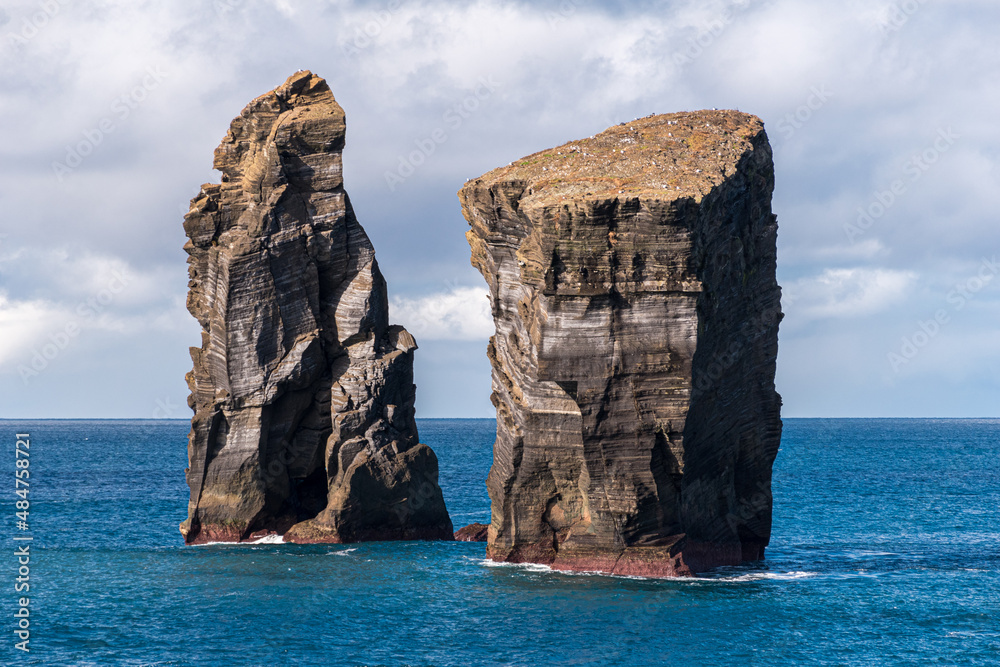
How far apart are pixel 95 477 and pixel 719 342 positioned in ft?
247

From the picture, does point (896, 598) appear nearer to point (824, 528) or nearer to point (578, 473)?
point (578, 473)

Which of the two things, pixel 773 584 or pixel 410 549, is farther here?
pixel 410 549

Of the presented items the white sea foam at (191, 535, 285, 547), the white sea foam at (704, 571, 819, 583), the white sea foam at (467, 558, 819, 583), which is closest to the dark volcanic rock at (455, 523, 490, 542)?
the white sea foam at (191, 535, 285, 547)

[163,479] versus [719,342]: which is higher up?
[719,342]

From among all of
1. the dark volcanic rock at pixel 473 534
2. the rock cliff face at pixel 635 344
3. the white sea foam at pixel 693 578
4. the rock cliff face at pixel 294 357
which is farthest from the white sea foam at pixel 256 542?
the rock cliff face at pixel 635 344

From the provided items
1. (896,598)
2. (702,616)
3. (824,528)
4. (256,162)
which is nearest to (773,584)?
(896,598)

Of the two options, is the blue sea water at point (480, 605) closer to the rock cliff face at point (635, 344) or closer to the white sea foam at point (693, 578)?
the white sea foam at point (693, 578)

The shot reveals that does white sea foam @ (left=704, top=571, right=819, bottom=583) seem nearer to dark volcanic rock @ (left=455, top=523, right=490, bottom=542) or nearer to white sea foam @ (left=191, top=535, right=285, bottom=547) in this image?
dark volcanic rock @ (left=455, top=523, right=490, bottom=542)

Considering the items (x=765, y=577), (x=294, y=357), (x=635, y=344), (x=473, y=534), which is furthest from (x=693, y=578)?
(x=294, y=357)

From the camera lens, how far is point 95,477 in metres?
98.4

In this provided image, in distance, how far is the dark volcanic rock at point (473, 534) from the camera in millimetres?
54684

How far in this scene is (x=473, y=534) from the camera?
55.1 meters

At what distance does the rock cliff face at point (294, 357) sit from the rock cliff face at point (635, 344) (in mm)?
10167

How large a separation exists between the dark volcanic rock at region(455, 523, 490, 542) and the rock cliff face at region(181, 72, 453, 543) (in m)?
0.73
